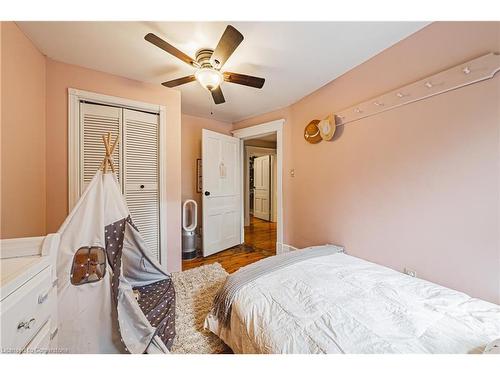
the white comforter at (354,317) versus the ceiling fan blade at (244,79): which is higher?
the ceiling fan blade at (244,79)

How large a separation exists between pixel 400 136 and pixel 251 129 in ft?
7.35

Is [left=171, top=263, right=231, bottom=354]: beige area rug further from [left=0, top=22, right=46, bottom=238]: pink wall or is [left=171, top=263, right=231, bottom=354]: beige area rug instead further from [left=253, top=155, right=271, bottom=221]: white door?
[left=253, top=155, right=271, bottom=221]: white door

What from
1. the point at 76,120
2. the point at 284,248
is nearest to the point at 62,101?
the point at 76,120

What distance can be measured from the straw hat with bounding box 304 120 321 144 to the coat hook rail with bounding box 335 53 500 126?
19.2 inches

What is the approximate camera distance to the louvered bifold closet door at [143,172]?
2252mm

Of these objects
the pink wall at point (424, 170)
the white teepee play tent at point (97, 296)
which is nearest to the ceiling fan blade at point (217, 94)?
the white teepee play tent at point (97, 296)

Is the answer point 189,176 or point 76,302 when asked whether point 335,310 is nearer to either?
point 76,302

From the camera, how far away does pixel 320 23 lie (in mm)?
1410

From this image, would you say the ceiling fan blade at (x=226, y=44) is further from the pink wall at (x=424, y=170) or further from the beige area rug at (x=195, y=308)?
the beige area rug at (x=195, y=308)

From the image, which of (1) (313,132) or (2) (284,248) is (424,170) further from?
(2) (284,248)

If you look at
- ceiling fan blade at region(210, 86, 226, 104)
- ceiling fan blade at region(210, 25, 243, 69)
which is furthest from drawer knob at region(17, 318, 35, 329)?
ceiling fan blade at region(210, 86, 226, 104)

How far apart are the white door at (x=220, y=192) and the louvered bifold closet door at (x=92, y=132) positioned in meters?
1.26

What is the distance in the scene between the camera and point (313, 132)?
97.4 inches

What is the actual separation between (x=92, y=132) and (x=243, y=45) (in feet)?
5.90
